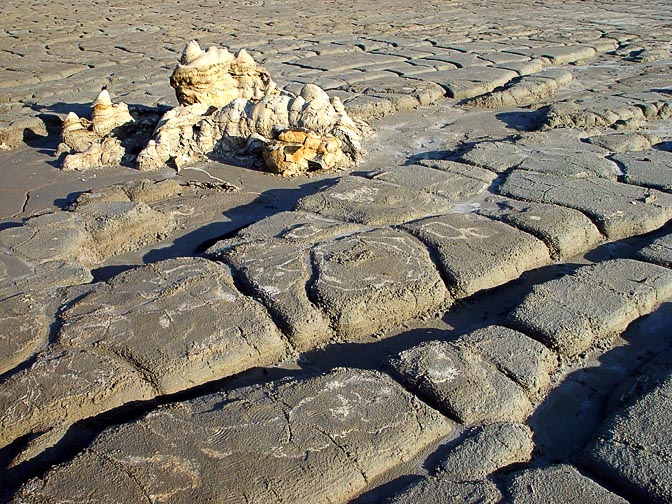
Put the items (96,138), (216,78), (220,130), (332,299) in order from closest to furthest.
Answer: (332,299)
(220,130)
(96,138)
(216,78)

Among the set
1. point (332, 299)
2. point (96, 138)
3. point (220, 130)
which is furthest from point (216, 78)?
point (332, 299)

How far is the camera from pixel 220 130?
4.95 metres

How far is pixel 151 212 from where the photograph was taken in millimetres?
3662

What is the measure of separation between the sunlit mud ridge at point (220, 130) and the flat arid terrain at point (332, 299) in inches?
0.8

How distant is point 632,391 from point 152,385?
1.65 meters

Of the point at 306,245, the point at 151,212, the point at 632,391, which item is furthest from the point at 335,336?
the point at 151,212

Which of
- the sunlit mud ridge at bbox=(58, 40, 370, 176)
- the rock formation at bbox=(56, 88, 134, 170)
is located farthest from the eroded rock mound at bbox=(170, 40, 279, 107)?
the rock formation at bbox=(56, 88, 134, 170)

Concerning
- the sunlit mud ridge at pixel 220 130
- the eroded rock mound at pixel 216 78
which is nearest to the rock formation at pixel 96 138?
the sunlit mud ridge at pixel 220 130

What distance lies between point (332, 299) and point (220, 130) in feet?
9.05

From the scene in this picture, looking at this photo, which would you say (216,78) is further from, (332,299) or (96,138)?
(332,299)

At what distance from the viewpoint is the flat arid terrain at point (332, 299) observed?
182 centimetres

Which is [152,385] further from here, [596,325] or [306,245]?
[596,325]

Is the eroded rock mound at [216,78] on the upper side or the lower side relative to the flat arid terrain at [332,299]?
upper

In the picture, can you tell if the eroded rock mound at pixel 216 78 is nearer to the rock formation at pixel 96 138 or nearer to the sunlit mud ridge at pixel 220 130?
the sunlit mud ridge at pixel 220 130
